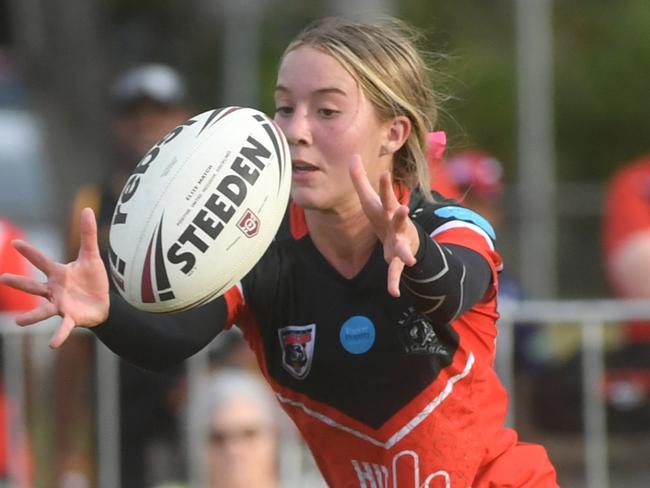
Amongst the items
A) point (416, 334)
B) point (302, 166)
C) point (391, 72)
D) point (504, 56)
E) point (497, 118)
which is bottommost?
point (416, 334)

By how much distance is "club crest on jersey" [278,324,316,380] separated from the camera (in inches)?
163

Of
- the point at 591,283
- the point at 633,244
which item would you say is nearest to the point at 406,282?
the point at 633,244

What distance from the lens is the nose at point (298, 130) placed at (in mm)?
4004

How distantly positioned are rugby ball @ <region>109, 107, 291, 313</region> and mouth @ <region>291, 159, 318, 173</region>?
107 mm

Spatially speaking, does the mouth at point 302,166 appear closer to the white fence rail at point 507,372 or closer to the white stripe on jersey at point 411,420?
the white stripe on jersey at point 411,420

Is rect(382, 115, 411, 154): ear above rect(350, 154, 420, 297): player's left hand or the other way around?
above

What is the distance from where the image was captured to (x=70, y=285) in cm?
383

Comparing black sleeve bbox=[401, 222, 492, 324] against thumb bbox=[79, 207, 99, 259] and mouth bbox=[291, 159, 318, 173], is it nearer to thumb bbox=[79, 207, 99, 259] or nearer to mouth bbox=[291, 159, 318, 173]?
mouth bbox=[291, 159, 318, 173]

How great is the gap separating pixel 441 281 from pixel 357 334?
468 mm

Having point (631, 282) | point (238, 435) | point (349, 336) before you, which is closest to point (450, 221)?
point (349, 336)

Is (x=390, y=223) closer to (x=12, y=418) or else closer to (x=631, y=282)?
(x=12, y=418)

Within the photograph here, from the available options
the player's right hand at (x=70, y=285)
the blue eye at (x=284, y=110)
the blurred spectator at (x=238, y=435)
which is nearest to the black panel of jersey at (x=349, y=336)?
the blue eye at (x=284, y=110)

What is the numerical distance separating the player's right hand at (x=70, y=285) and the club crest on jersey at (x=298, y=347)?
0.56m

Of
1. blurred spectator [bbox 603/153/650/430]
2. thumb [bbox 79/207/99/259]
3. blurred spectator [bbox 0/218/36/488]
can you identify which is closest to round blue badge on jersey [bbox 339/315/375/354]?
thumb [bbox 79/207/99/259]
